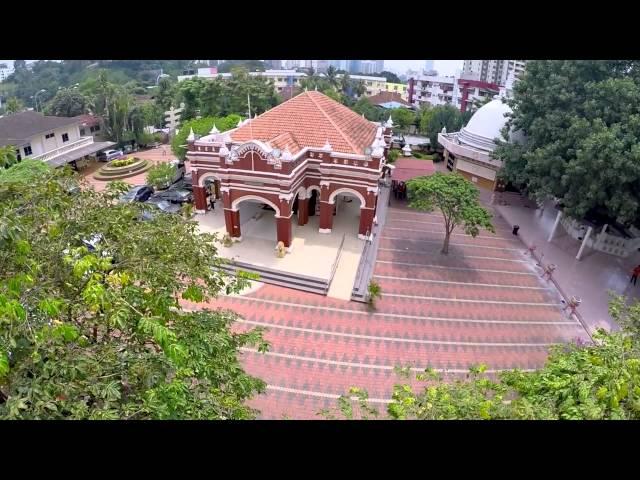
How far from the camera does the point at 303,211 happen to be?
1761cm

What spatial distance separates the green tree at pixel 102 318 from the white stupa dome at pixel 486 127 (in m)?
21.7

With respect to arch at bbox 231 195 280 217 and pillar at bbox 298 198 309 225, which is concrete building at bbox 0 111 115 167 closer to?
arch at bbox 231 195 280 217

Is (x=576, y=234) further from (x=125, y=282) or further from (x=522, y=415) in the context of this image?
(x=125, y=282)

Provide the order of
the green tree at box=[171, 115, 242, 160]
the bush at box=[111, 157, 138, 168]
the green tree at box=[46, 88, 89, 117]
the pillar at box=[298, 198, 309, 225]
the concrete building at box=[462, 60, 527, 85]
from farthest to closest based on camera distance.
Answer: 1. the concrete building at box=[462, 60, 527, 85]
2. the green tree at box=[46, 88, 89, 117]
3. the bush at box=[111, 157, 138, 168]
4. the green tree at box=[171, 115, 242, 160]
5. the pillar at box=[298, 198, 309, 225]

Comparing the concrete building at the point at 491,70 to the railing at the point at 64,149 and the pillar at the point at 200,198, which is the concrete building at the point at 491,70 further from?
the pillar at the point at 200,198

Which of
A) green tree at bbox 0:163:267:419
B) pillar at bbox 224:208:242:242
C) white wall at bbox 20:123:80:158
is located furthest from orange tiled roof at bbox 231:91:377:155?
white wall at bbox 20:123:80:158

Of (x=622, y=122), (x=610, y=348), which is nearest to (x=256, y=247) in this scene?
(x=610, y=348)

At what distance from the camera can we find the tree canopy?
44.9 ft

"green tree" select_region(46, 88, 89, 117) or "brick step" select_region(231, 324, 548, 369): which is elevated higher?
"green tree" select_region(46, 88, 89, 117)

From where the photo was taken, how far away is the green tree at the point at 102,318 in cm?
436

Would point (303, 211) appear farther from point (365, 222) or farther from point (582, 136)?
point (582, 136)

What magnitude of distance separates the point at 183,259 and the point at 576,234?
18607mm

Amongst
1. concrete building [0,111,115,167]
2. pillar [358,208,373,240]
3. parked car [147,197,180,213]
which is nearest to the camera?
pillar [358,208,373,240]

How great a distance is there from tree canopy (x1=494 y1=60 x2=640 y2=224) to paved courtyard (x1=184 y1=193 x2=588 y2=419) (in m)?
3.49
